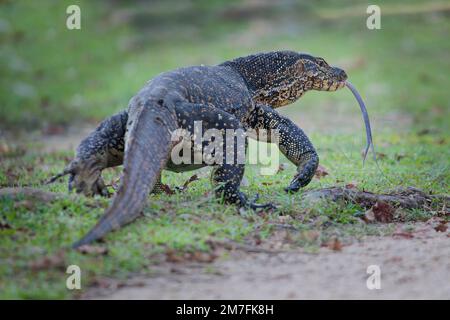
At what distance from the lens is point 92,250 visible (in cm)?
508

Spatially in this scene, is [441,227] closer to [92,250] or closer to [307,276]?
[307,276]

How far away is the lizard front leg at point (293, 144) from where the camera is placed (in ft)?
22.8

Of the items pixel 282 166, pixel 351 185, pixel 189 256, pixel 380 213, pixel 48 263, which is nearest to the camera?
pixel 48 263

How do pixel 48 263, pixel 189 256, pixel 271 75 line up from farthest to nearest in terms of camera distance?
pixel 271 75
pixel 189 256
pixel 48 263

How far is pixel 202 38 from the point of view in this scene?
20.4m

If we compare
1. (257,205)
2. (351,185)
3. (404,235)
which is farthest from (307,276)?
(351,185)

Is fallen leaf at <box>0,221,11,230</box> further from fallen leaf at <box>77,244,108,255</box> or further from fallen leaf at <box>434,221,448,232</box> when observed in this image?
fallen leaf at <box>434,221,448,232</box>

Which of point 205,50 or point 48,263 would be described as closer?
point 48,263

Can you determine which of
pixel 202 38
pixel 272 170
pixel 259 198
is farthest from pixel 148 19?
pixel 259 198

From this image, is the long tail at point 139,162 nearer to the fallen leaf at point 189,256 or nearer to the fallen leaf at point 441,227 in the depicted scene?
the fallen leaf at point 189,256

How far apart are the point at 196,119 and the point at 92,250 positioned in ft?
5.13

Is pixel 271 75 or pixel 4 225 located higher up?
pixel 271 75

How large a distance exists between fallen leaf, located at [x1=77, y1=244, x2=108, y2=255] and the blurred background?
24.5 ft

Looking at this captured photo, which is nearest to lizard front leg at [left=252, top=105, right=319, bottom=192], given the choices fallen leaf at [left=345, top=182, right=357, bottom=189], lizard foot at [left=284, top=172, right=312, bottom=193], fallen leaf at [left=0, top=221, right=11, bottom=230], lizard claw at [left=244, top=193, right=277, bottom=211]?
lizard foot at [left=284, top=172, right=312, bottom=193]
